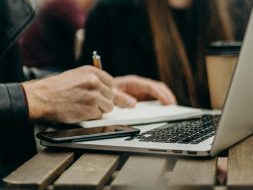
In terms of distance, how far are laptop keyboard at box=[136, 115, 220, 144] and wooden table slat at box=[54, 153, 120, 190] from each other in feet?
0.32

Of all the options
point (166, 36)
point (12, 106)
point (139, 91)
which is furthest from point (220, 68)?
point (12, 106)

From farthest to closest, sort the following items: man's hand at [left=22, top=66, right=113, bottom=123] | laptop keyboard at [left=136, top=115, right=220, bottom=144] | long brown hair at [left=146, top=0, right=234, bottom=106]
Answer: long brown hair at [left=146, top=0, right=234, bottom=106], man's hand at [left=22, top=66, right=113, bottom=123], laptop keyboard at [left=136, top=115, right=220, bottom=144]

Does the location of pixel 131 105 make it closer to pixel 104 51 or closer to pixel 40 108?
pixel 40 108

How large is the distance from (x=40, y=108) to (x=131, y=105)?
12.2 inches

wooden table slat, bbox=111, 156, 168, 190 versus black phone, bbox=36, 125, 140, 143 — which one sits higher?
black phone, bbox=36, 125, 140, 143

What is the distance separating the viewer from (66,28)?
3617 millimetres

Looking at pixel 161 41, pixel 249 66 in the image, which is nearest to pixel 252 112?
pixel 249 66

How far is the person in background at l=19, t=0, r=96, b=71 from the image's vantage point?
3.30 metres

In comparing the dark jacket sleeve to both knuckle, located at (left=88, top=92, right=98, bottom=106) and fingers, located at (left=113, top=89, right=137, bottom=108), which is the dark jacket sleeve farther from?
fingers, located at (left=113, top=89, right=137, bottom=108)

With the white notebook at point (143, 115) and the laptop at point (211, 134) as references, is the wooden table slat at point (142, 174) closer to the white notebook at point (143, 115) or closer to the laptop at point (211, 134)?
the laptop at point (211, 134)

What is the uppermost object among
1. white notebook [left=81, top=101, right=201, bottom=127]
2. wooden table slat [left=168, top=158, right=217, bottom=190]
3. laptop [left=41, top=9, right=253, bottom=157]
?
laptop [left=41, top=9, right=253, bottom=157]

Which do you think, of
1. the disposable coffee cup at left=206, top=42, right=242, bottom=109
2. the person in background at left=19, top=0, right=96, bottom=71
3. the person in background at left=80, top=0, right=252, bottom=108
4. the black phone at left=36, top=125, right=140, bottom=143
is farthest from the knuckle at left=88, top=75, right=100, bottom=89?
the person in background at left=19, top=0, right=96, bottom=71

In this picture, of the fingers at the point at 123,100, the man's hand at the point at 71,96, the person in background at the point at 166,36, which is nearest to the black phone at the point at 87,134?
the man's hand at the point at 71,96

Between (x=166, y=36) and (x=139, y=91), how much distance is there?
39cm
